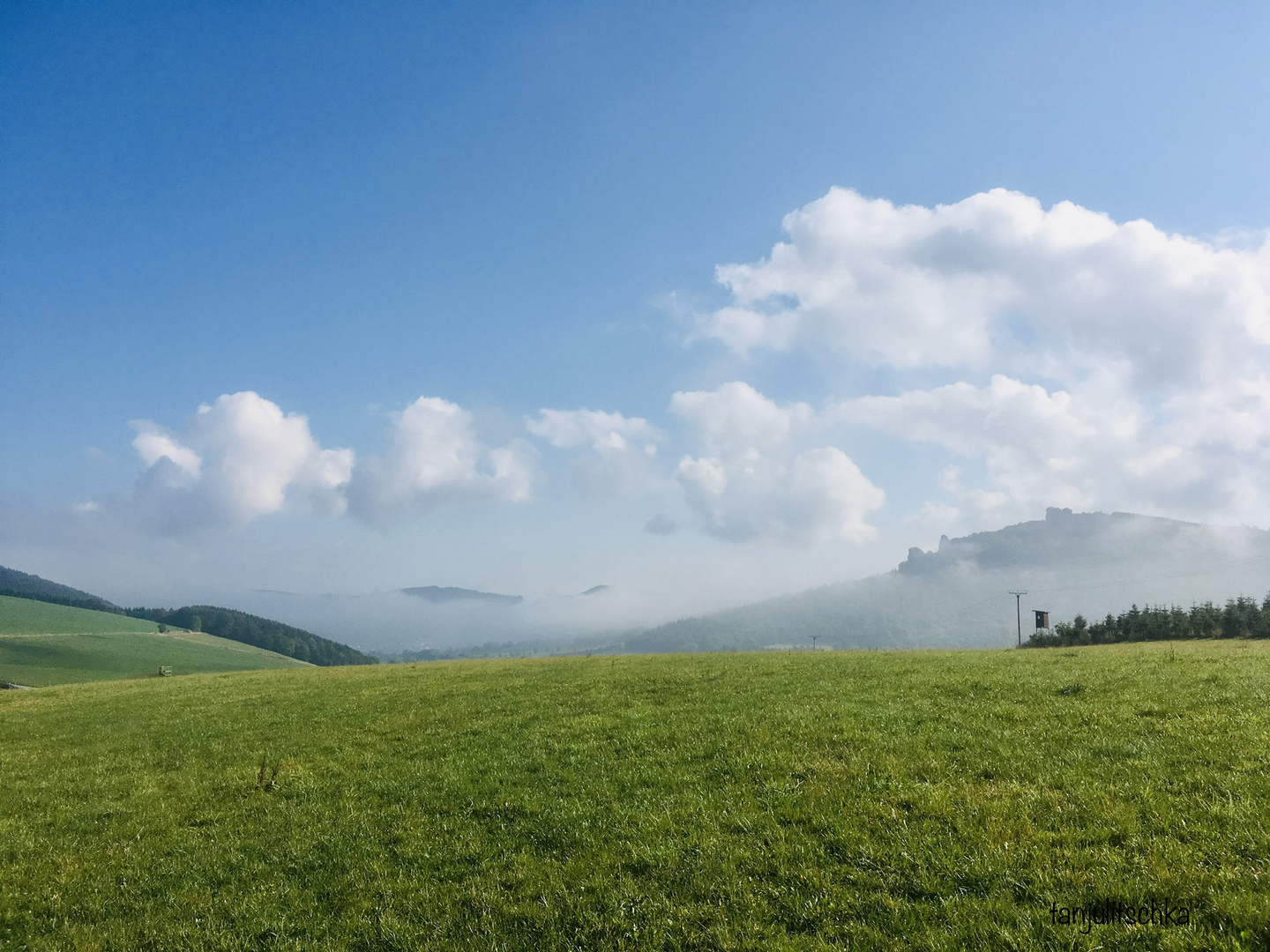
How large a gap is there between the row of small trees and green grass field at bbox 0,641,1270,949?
2947 inches

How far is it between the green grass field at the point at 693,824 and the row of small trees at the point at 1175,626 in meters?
74.9

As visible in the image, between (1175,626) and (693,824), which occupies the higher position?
(693,824)

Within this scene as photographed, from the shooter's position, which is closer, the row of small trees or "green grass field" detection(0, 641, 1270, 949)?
"green grass field" detection(0, 641, 1270, 949)

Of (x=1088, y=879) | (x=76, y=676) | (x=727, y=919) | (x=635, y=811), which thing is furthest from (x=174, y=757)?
(x=76, y=676)

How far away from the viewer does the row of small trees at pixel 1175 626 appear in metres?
83.6

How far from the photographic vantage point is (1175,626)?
9331cm

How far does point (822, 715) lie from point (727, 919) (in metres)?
12.8

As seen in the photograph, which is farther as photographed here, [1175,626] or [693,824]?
[1175,626]

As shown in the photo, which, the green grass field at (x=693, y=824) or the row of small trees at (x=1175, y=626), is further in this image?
the row of small trees at (x=1175, y=626)

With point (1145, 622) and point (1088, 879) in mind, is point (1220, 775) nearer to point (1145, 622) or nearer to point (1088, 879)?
point (1088, 879)

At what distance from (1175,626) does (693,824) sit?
11196 centimetres

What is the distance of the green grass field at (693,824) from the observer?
10.9m

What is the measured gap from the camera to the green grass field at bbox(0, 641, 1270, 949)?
10852 mm

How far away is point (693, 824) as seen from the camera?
48.4ft
